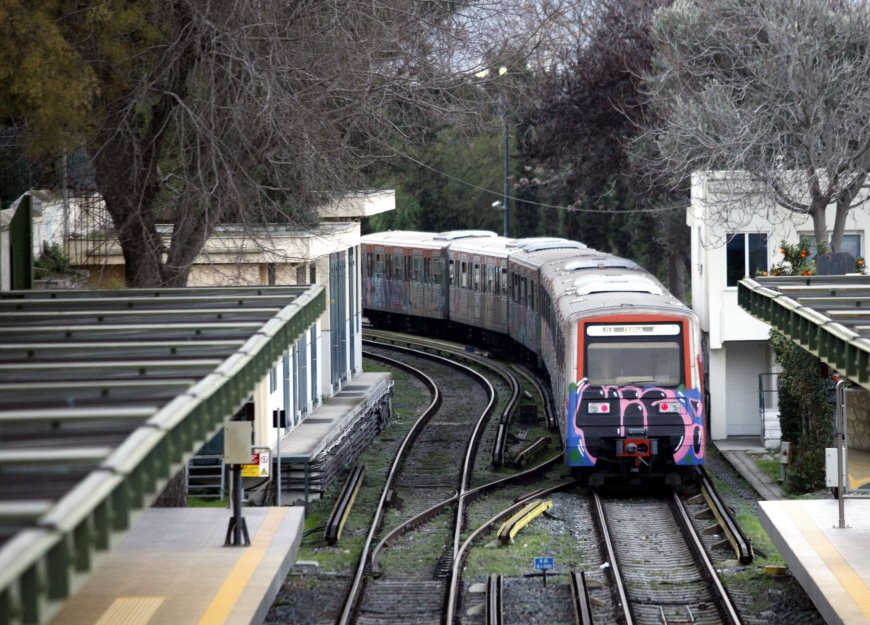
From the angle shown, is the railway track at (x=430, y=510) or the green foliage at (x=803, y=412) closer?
the railway track at (x=430, y=510)

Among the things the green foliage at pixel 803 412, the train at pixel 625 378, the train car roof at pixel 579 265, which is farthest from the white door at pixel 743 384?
the train at pixel 625 378

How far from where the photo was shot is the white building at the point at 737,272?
2650cm

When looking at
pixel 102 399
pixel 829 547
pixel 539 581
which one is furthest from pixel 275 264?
pixel 102 399

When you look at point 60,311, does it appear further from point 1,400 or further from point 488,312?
point 488,312

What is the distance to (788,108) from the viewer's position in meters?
26.5

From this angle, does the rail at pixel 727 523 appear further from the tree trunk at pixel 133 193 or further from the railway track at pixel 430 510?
the tree trunk at pixel 133 193

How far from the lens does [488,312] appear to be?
34.5 m

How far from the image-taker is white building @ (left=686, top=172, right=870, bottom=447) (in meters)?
26.5

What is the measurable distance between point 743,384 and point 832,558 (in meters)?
14.9

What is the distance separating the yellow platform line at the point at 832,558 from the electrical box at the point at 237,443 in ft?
18.0

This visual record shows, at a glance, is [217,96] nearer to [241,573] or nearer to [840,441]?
[241,573]

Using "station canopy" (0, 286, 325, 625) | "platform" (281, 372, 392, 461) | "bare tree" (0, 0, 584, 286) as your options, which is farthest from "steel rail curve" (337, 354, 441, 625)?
"bare tree" (0, 0, 584, 286)

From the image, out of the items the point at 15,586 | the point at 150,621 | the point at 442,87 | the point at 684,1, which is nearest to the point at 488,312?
the point at 684,1

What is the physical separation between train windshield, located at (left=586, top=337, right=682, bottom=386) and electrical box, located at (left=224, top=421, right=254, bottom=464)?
20.5 ft
